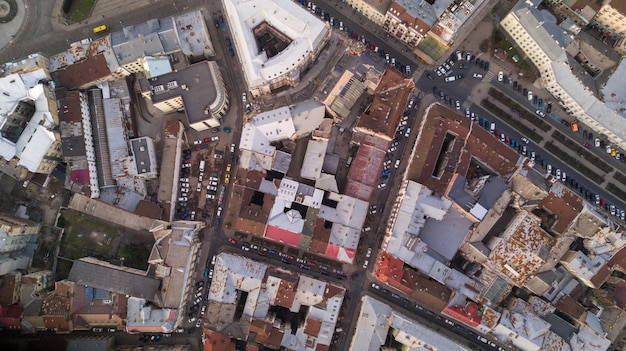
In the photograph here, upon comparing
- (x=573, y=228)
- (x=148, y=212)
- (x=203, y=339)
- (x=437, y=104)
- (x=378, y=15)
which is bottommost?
(x=203, y=339)

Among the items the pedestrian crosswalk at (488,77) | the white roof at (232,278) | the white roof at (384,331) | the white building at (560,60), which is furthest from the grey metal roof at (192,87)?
the white building at (560,60)

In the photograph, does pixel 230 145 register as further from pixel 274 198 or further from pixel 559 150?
pixel 559 150

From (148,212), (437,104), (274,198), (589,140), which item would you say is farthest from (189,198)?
(589,140)

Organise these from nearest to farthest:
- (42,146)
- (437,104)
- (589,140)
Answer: (42,146) < (437,104) < (589,140)

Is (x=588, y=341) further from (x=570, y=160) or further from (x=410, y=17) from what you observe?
(x=410, y=17)

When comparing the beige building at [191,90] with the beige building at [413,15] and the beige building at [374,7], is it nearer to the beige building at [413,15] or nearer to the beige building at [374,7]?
the beige building at [374,7]

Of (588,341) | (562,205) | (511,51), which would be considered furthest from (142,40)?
(588,341)
